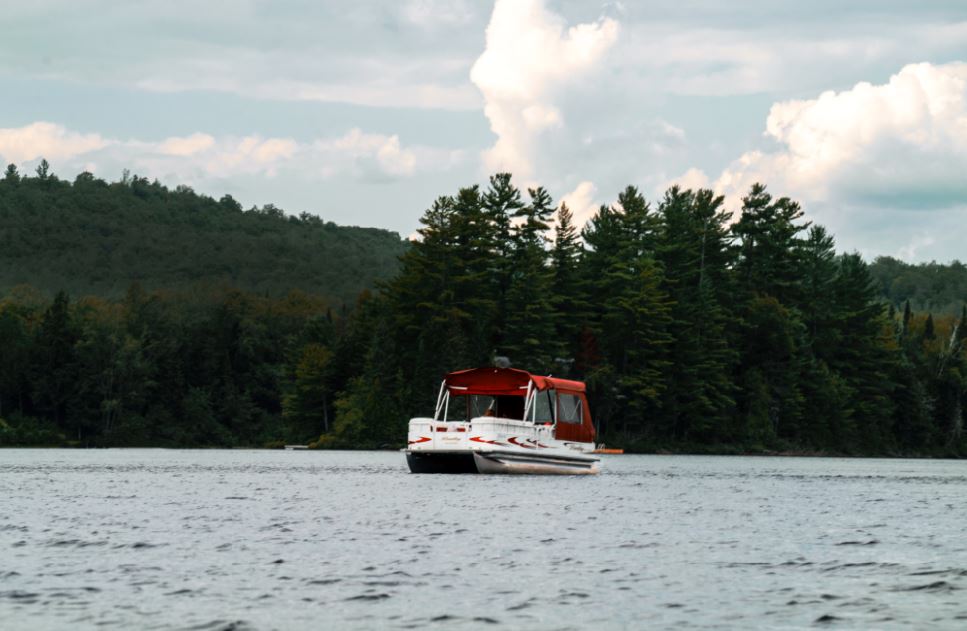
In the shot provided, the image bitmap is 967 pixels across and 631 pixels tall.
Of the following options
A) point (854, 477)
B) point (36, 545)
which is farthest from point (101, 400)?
point (36, 545)

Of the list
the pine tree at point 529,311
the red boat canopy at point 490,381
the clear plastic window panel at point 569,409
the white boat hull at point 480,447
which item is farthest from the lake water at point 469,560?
the pine tree at point 529,311

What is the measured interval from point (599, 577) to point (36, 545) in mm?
10683

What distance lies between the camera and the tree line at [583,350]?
113m

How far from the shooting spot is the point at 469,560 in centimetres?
2347

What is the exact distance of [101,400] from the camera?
439 ft

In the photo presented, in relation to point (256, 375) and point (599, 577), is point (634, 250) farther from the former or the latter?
point (599, 577)

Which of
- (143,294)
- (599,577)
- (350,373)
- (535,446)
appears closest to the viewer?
(599,577)

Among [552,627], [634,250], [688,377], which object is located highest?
[634,250]

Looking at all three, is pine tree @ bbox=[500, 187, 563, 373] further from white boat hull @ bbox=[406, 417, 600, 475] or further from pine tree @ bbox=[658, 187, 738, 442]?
white boat hull @ bbox=[406, 417, 600, 475]

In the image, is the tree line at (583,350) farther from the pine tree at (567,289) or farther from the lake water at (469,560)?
the lake water at (469,560)

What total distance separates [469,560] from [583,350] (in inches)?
3608

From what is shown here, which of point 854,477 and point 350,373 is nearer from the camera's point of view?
point 854,477

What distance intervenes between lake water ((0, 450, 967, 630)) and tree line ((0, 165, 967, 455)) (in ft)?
218

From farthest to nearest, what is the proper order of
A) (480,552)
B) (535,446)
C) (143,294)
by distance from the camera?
(143,294)
(535,446)
(480,552)
